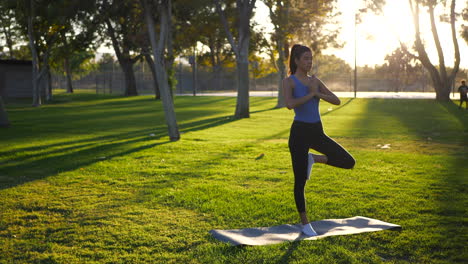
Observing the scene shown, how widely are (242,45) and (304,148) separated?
17334 mm

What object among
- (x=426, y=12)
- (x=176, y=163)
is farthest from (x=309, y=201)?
(x=426, y=12)

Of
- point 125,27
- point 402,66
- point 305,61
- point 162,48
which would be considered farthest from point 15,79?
point 402,66

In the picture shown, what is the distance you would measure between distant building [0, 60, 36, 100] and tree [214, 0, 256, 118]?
24649 mm

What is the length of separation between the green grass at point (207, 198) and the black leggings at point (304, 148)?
702mm

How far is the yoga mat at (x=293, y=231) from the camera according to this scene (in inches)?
204

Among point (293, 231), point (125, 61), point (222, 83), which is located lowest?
point (293, 231)

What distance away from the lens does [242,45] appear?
2206 centimetres

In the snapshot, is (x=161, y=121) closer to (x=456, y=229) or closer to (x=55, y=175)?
(x=55, y=175)

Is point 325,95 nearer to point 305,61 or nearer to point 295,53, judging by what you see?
point 305,61

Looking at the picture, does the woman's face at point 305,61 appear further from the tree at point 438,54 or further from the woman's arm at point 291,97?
the tree at point 438,54

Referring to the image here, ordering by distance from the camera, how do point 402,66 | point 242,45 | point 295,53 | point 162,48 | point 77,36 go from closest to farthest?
point 295,53, point 162,48, point 242,45, point 77,36, point 402,66

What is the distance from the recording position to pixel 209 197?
719cm

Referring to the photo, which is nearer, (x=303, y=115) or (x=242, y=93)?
(x=303, y=115)

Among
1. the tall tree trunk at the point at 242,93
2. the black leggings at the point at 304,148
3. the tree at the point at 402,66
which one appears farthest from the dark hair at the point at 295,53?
the tree at the point at 402,66
